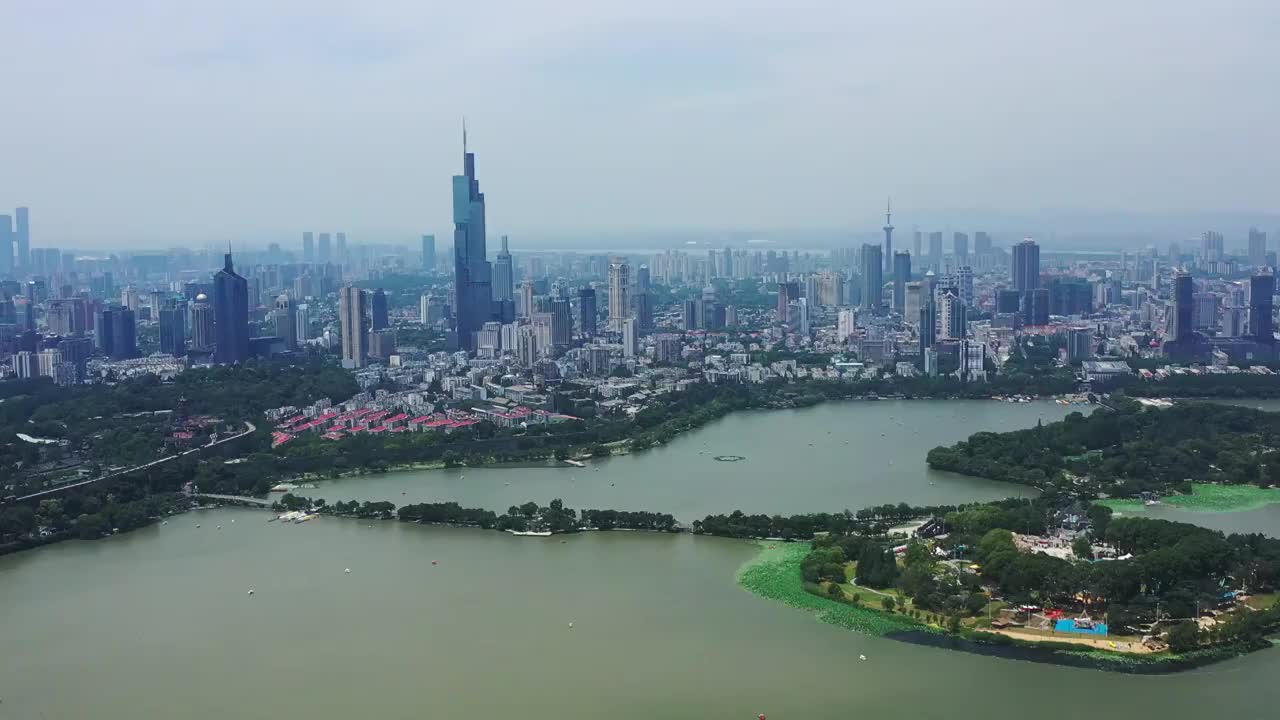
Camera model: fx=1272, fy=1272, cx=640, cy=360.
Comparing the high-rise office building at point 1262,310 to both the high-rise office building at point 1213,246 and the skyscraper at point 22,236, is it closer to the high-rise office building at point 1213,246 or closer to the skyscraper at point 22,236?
the high-rise office building at point 1213,246

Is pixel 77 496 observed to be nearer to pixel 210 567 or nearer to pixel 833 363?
pixel 210 567

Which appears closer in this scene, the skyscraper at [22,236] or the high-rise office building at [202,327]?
the high-rise office building at [202,327]

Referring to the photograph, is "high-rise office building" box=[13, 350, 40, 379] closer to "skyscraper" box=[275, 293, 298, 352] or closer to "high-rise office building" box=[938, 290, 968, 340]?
"skyscraper" box=[275, 293, 298, 352]

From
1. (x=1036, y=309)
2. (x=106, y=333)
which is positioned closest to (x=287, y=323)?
(x=106, y=333)

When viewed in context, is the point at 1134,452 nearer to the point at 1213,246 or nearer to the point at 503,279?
the point at 503,279

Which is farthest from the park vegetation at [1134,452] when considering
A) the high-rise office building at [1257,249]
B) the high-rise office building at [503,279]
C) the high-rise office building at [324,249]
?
the high-rise office building at [324,249]
